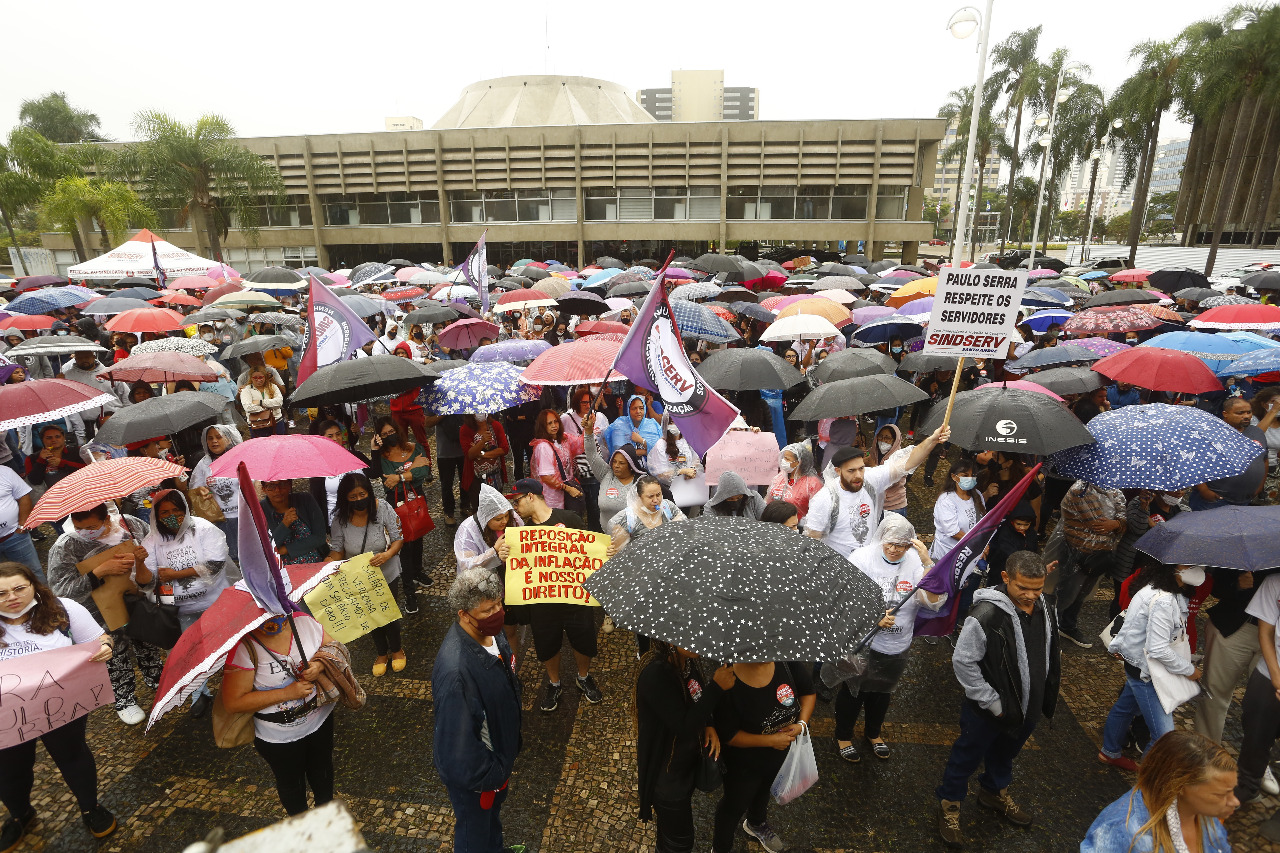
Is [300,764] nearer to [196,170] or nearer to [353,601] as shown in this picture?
[353,601]

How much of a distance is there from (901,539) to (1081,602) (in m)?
2.78

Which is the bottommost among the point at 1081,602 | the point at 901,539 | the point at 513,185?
the point at 1081,602

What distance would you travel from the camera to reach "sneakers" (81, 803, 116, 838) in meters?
3.71

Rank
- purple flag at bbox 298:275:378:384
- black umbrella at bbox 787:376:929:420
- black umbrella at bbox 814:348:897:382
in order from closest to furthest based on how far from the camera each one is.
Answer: black umbrella at bbox 787:376:929:420 → purple flag at bbox 298:275:378:384 → black umbrella at bbox 814:348:897:382

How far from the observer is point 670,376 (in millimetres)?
5379

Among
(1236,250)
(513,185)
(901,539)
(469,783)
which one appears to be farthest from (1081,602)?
(1236,250)

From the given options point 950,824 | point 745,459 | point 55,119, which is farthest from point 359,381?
point 55,119

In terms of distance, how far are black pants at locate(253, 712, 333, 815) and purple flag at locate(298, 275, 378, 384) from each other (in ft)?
15.2

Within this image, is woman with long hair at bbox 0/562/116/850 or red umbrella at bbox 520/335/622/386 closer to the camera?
woman with long hair at bbox 0/562/116/850

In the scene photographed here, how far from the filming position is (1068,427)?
16.0 ft

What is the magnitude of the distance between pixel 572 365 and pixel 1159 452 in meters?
4.92

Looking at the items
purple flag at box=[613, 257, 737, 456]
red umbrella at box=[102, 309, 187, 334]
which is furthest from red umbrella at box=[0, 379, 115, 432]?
red umbrella at box=[102, 309, 187, 334]

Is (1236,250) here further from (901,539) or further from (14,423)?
(14,423)

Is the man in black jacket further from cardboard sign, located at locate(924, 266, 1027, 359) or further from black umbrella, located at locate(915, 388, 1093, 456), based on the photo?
cardboard sign, located at locate(924, 266, 1027, 359)
